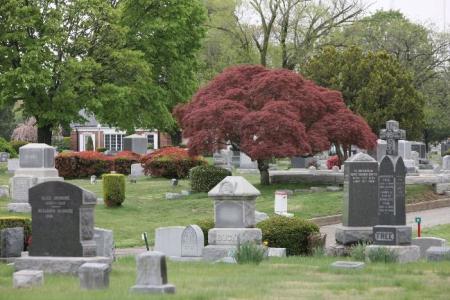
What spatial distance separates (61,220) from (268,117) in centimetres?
1903

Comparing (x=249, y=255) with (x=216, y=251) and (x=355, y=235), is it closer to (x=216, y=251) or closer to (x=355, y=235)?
(x=216, y=251)

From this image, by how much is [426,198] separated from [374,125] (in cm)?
1779

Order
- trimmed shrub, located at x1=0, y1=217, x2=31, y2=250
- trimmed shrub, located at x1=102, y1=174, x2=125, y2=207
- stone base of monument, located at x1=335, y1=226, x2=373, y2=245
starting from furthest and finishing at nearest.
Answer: trimmed shrub, located at x1=102, y1=174, x2=125, y2=207, stone base of monument, located at x1=335, y1=226, x2=373, y2=245, trimmed shrub, located at x1=0, y1=217, x2=31, y2=250

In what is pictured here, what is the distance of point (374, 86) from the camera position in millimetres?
50875

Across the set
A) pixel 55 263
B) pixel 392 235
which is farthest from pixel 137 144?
pixel 55 263

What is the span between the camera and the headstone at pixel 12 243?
1639 cm

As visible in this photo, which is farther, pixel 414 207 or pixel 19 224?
pixel 414 207

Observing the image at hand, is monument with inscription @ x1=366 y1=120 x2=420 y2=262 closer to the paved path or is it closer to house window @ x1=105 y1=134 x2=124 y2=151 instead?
the paved path

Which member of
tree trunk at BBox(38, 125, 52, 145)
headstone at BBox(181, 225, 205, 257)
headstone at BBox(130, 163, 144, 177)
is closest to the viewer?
headstone at BBox(181, 225, 205, 257)

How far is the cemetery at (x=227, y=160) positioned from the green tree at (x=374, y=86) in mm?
115

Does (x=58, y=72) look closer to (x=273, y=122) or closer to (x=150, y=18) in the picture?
(x=150, y=18)

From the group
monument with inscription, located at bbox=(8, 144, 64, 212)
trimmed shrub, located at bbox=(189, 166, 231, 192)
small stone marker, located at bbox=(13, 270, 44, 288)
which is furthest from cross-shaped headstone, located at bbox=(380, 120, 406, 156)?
trimmed shrub, located at bbox=(189, 166, 231, 192)

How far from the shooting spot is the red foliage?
32688mm

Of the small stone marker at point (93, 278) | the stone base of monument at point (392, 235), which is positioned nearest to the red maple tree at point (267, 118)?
the stone base of monument at point (392, 235)
